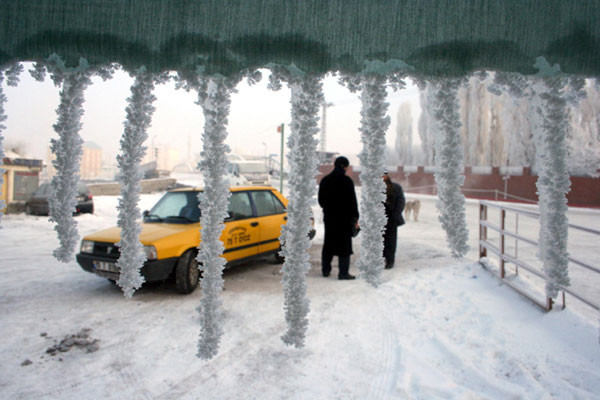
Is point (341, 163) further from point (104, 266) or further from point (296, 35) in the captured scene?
point (104, 266)

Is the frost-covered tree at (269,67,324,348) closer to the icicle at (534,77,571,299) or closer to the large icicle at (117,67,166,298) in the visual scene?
the large icicle at (117,67,166,298)

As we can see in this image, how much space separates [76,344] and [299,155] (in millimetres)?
3337

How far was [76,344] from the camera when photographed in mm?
3121

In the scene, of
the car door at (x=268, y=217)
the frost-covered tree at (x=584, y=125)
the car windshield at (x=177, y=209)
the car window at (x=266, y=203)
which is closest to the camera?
the frost-covered tree at (x=584, y=125)

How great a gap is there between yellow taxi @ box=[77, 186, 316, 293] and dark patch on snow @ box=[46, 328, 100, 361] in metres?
0.58

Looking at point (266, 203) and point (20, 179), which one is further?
point (20, 179)

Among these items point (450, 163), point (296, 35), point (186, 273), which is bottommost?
point (186, 273)

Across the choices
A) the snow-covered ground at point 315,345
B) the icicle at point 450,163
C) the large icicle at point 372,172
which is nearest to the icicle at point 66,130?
the large icicle at point 372,172

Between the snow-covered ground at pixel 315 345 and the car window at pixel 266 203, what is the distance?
1.33 meters

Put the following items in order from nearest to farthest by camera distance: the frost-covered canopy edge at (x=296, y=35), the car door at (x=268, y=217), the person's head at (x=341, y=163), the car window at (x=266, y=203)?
the frost-covered canopy edge at (x=296, y=35), the person's head at (x=341, y=163), the car door at (x=268, y=217), the car window at (x=266, y=203)

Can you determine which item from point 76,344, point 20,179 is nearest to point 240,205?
point 76,344

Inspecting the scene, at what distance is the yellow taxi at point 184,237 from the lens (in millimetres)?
4126

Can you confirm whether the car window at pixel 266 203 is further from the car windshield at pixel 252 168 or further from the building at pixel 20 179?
the car windshield at pixel 252 168

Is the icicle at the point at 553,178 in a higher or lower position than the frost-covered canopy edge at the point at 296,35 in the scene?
lower
